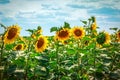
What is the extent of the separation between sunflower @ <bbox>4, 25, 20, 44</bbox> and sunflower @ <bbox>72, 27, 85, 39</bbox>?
6.33 ft

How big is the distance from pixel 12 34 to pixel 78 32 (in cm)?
221

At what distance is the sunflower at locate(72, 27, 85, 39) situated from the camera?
274 inches

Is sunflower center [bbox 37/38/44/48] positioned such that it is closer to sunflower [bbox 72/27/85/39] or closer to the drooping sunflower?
sunflower [bbox 72/27/85/39]

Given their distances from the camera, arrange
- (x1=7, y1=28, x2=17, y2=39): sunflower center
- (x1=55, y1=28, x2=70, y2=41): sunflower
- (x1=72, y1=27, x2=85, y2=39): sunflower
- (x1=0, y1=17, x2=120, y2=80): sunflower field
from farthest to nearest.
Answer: (x1=72, y1=27, x2=85, y2=39): sunflower < (x1=55, y1=28, x2=70, y2=41): sunflower < (x1=7, y1=28, x2=17, y2=39): sunflower center < (x1=0, y1=17, x2=120, y2=80): sunflower field

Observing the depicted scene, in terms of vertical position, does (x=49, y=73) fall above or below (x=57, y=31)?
below

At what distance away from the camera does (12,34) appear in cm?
536

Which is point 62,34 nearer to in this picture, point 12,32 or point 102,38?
point 102,38

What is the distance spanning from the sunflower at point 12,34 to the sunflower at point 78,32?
6.33 ft

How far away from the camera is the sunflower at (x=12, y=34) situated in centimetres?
514

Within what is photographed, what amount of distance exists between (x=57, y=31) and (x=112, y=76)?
1614 millimetres

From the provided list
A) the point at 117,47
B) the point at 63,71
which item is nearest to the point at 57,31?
the point at 63,71

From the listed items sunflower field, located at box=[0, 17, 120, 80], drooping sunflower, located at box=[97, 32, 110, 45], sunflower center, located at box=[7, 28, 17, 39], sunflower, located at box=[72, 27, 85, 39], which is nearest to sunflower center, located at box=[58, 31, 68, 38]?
sunflower field, located at box=[0, 17, 120, 80]

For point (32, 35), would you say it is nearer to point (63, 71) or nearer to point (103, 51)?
point (63, 71)

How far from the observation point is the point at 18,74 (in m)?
4.53
